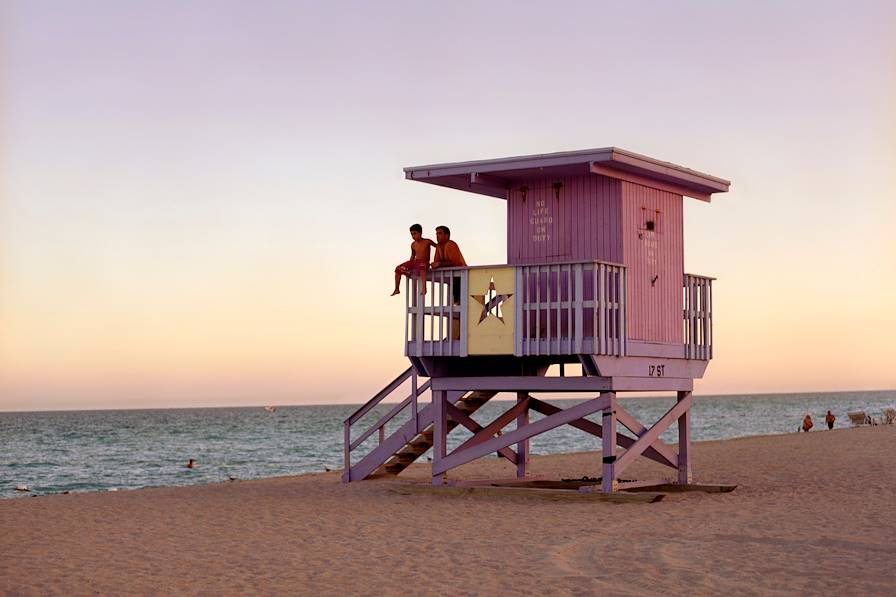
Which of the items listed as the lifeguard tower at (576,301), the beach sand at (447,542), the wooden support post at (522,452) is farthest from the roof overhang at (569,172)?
the beach sand at (447,542)

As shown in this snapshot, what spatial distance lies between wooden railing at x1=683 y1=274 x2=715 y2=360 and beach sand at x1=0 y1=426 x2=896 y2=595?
2549 millimetres

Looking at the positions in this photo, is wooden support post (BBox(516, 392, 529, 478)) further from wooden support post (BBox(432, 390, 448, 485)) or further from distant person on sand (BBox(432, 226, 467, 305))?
distant person on sand (BBox(432, 226, 467, 305))

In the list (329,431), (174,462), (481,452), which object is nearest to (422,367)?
(481,452)

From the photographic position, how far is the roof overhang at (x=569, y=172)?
1741 cm

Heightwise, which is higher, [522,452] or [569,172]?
[569,172]

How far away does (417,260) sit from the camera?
18.5m

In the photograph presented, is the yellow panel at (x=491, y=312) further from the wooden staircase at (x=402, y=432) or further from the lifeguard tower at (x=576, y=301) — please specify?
the wooden staircase at (x=402, y=432)

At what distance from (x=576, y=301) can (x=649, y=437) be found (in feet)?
10.7

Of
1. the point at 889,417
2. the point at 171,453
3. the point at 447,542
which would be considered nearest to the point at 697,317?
the point at 447,542

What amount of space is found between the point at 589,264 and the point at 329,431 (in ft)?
274

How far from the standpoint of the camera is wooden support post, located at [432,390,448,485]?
63.2 feet

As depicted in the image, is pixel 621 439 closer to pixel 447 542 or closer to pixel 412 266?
pixel 412 266

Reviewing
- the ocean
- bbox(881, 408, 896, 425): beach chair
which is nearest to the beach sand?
the ocean

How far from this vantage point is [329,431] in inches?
3885
